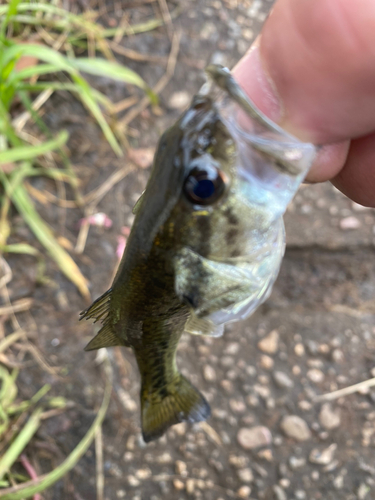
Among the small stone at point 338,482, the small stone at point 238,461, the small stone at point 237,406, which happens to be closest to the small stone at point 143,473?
the small stone at point 238,461

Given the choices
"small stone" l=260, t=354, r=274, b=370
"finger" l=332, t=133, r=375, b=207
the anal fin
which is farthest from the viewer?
"small stone" l=260, t=354, r=274, b=370

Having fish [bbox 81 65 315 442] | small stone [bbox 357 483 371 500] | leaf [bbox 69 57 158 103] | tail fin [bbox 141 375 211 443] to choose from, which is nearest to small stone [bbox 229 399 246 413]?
small stone [bbox 357 483 371 500]

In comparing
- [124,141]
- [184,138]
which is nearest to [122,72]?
[124,141]

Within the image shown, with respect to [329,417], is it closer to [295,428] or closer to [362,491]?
[295,428]

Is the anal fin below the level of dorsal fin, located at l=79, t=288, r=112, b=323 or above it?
below

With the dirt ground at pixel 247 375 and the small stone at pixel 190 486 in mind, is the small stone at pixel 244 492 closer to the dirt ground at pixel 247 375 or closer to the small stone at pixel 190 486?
the dirt ground at pixel 247 375

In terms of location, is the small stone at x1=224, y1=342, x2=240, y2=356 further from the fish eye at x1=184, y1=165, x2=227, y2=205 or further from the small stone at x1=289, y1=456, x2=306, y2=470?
the fish eye at x1=184, y1=165, x2=227, y2=205
